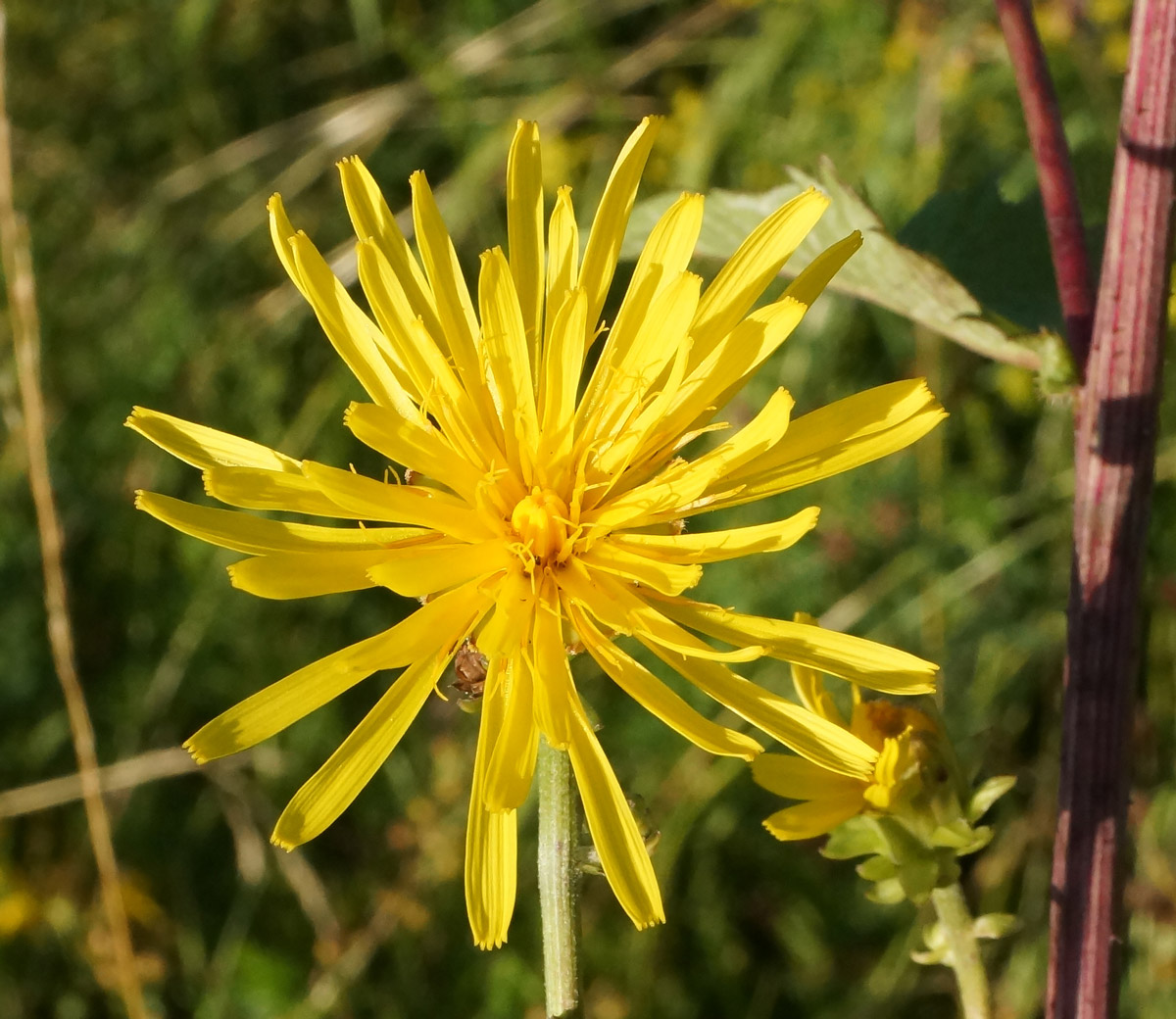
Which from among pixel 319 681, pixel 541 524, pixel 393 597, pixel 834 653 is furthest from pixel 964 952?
pixel 393 597

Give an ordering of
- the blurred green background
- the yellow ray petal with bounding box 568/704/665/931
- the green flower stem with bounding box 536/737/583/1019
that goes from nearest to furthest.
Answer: the green flower stem with bounding box 536/737/583/1019
the yellow ray petal with bounding box 568/704/665/931
the blurred green background

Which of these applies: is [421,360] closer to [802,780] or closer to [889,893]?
[802,780]

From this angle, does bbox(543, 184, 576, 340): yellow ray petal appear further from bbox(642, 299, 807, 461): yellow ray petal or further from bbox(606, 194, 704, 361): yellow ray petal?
bbox(642, 299, 807, 461): yellow ray petal

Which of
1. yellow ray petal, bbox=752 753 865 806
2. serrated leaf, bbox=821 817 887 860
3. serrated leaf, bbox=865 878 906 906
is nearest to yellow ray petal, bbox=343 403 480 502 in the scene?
yellow ray petal, bbox=752 753 865 806

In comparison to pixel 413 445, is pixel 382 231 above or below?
above

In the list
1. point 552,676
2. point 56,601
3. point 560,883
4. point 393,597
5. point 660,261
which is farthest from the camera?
point 393,597

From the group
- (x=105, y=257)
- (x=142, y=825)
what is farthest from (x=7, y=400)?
(x=142, y=825)

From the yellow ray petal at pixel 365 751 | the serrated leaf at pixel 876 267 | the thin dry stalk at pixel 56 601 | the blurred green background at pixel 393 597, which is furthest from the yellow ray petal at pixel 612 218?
the thin dry stalk at pixel 56 601
